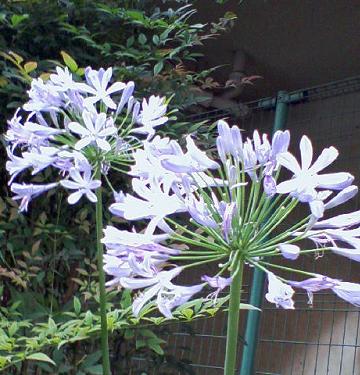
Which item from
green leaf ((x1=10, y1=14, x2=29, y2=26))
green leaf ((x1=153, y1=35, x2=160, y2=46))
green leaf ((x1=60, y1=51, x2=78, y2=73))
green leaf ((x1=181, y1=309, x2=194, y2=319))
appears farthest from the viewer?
green leaf ((x1=153, y1=35, x2=160, y2=46))

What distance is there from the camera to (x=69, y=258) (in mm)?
2738


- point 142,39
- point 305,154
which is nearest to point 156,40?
point 142,39

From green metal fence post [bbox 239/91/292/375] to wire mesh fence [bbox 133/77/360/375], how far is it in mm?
265

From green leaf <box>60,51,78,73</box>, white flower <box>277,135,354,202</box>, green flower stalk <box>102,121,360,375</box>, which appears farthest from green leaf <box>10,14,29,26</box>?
white flower <box>277,135,354,202</box>

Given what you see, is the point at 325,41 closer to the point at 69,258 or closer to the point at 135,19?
the point at 135,19

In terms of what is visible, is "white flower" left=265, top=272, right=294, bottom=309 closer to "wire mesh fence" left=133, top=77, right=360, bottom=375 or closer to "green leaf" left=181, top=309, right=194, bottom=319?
"green leaf" left=181, top=309, right=194, bottom=319

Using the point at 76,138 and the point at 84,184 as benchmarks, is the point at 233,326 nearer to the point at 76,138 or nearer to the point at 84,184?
the point at 84,184

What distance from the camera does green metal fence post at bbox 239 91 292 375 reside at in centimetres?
340

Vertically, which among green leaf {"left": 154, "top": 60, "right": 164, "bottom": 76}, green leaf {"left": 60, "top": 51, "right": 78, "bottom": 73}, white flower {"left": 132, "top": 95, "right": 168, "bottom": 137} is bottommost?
white flower {"left": 132, "top": 95, "right": 168, "bottom": 137}

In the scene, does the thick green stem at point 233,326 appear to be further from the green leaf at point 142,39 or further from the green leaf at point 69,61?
the green leaf at point 142,39

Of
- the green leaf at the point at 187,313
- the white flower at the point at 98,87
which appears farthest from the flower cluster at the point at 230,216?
the green leaf at the point at 187,313

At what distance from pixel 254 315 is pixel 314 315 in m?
1.17

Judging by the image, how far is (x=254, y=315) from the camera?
3.48 m

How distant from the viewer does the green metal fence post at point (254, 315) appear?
11.2ft
